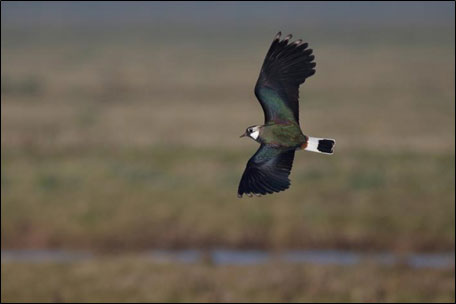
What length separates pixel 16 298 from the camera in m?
14.6

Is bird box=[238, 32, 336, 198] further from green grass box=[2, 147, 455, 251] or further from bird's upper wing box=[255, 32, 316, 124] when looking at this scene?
green grass box=[2, 147, 455, 251]

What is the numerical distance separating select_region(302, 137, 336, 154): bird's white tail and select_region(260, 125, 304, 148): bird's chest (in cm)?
20

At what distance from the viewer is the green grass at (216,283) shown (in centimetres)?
1430

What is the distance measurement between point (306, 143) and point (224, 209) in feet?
32.4

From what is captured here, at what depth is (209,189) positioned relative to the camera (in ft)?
67.1

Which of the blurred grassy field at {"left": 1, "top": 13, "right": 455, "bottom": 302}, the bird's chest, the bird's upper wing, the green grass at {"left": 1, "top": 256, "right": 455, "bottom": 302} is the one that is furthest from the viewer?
the blurred grassy field at {"left": 1, "top": 13, "right": 455, "bottom": 302}

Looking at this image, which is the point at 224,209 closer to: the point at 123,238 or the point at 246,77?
the point at 123,238

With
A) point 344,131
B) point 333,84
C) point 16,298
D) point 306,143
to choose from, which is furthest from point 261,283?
point 333,84

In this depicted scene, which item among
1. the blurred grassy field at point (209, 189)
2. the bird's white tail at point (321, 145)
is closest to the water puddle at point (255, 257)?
the blurred grassy field at point (209, 189)

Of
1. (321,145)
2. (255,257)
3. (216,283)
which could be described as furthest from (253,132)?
(255,257)

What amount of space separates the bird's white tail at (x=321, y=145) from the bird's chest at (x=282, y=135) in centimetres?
20

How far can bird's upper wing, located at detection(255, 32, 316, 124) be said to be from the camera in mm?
9625

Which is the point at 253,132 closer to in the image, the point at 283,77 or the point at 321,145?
the point at 283,77

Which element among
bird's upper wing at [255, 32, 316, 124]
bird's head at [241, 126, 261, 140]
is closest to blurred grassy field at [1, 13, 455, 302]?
bird's upper wing at [255, 32, 316, 124]
